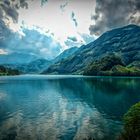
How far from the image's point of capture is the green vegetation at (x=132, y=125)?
1741 inches

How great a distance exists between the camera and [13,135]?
59.6 metres

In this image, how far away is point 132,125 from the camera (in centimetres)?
4625

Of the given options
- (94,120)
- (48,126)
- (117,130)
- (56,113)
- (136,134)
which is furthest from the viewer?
(56,113)

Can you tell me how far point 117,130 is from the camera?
64500mm

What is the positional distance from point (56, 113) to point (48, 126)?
22.5m

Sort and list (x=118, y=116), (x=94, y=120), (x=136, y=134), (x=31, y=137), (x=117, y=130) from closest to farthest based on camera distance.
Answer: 1. (x=136, y=134)
2. (x=31, y=137)
3. (x=117, y=130)
4. (x=94, y=120)
5. (x=118, y=116)

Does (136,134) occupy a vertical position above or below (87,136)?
above

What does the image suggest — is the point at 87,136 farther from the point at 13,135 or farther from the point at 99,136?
the point at 13,135

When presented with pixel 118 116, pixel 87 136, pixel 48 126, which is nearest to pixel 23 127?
pixel 48 126

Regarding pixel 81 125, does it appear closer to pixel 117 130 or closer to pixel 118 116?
pixel 117 130

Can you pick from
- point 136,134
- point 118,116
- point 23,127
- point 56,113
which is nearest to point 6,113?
point 56,113

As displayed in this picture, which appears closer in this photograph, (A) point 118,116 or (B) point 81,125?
(B) point 81,125

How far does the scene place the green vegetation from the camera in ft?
145

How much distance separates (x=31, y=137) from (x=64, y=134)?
8.38 meters
